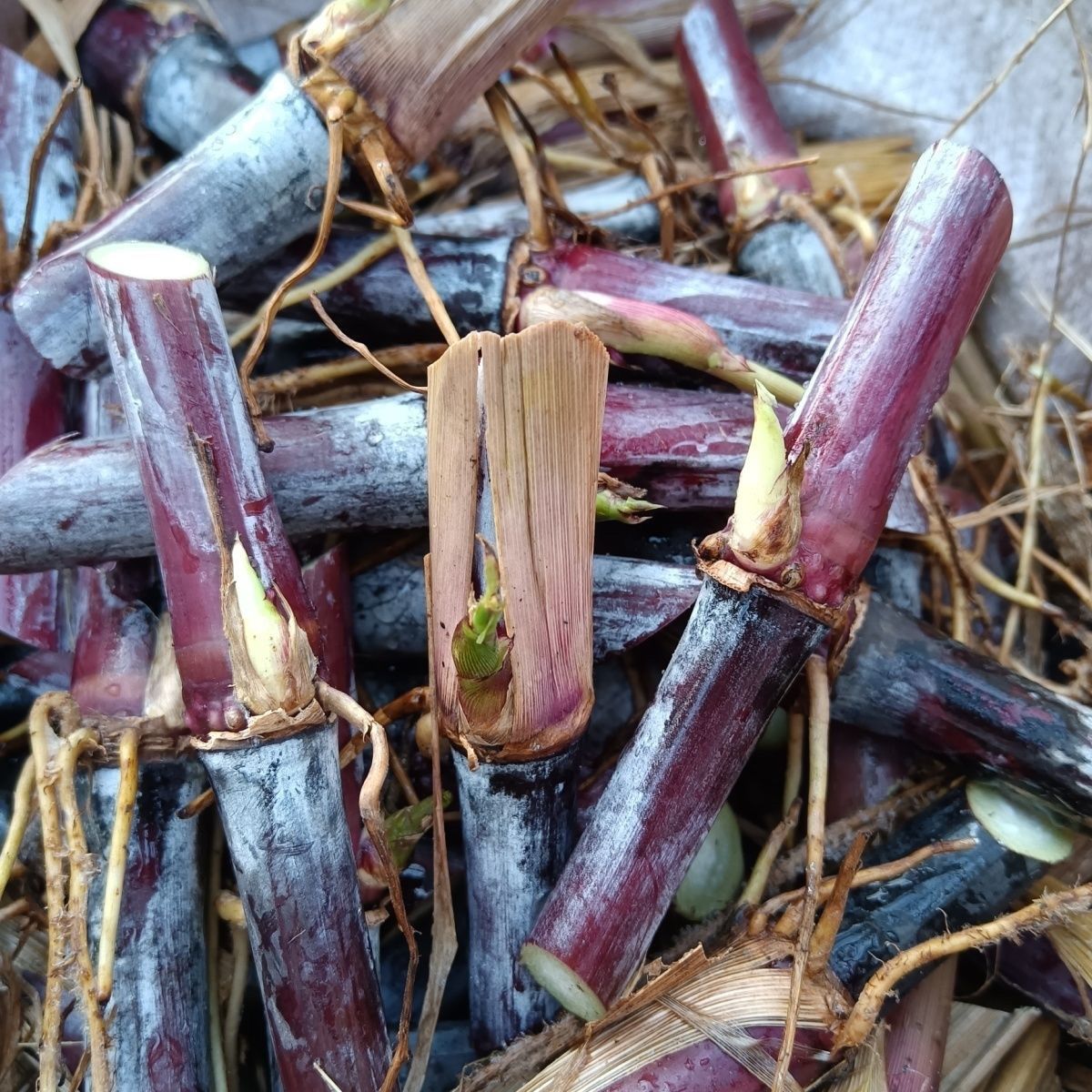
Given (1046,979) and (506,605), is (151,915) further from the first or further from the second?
(1046,979)

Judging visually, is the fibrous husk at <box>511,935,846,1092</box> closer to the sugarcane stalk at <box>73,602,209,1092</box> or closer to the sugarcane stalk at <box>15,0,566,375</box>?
the sugarcane stalk at <box>73,602,209,1092</box>

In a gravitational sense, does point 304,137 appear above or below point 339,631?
above

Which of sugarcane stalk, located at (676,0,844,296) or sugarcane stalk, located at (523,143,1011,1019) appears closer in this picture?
sugarcane stalk, located at (523,143,1011,1019)

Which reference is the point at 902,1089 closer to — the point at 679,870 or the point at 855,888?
the point at 855,888

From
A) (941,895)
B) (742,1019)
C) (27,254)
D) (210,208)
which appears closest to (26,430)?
(27,254)

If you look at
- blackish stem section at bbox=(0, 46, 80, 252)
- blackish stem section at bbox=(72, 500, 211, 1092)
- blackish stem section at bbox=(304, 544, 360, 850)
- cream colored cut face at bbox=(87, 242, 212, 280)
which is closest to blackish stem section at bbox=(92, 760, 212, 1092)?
blackish stem section at bbox=(72, 500, 211, 1092)

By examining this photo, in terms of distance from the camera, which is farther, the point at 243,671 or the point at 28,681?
the point at 28,681

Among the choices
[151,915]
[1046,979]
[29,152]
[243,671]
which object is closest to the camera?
[243,671]
